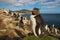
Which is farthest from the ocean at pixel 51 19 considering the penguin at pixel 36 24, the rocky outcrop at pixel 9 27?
the rocky outcrop at pixel 9 27

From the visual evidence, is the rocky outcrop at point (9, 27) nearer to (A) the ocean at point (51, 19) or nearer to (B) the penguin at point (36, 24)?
(B) the penguin at point (36, 24)

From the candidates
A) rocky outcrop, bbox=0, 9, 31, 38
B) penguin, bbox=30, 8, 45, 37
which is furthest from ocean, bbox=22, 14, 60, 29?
rocky outcrop, bbox=0, 9, 31, 38

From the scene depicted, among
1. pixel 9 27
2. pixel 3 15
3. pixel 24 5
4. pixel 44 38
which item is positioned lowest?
pixel 44 38

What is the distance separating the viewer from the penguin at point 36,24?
3586 mm

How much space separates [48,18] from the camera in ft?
12.1

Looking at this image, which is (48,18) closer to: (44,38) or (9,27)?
(44,38)

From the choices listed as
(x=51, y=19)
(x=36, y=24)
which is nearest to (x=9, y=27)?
(x=36, y=24)

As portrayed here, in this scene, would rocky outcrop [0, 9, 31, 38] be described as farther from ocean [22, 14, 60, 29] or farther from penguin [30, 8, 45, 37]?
ocean [22, 14, 60, 29]

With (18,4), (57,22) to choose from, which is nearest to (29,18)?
(18,4)

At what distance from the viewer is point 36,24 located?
360 centimetres

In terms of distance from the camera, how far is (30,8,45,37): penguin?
3586mm

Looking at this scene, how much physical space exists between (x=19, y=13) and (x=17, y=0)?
1.04 feet

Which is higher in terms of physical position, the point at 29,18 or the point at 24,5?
the point at 24,5

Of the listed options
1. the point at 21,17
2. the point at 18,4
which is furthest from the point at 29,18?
the point at 18,4
